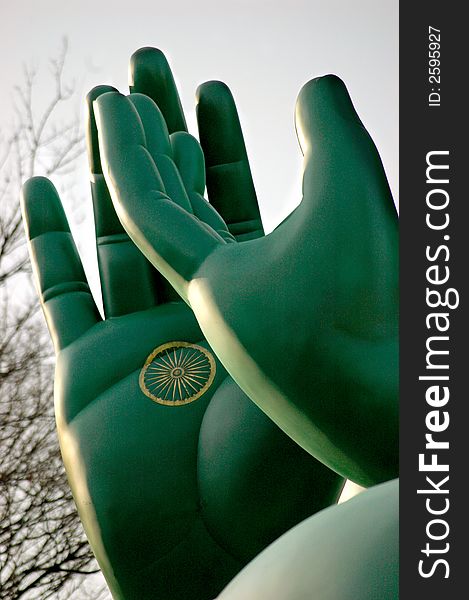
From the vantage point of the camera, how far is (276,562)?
116 centimetres

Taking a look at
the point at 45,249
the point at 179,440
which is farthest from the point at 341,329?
the point at 45,249

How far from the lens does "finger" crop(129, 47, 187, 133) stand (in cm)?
321

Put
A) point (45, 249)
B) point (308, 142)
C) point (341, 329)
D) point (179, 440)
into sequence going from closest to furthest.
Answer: point (341, 329), point (308, 142), point (179, 440), point (45, 249)

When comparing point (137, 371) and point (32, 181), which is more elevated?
point (32, 181)

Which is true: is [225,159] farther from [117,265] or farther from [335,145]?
[335,145]

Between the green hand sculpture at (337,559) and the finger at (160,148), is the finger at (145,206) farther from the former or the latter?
the green hand sculpture at (337,559)

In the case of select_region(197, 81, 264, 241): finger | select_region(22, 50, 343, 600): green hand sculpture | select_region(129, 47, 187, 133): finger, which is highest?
select_region(129, 47, 187, 133): finger

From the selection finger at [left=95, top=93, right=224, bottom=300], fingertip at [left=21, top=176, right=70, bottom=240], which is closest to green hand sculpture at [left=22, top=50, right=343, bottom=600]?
fingertip at [left=21, top=176, right=70, bottom=240]

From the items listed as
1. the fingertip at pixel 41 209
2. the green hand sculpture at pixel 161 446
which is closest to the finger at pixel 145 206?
the green hand sculpture at pixel 161 446

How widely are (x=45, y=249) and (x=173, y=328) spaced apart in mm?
610

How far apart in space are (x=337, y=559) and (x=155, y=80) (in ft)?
7.93

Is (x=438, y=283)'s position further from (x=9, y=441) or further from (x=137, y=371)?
(x=9, y=441)

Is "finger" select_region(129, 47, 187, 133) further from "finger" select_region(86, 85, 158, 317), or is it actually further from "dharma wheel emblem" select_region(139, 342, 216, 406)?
"dharma wheel emblem" select_region(139, 342, 216, 406)

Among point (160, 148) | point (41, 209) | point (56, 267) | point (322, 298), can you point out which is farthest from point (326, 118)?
point (41, 209)
